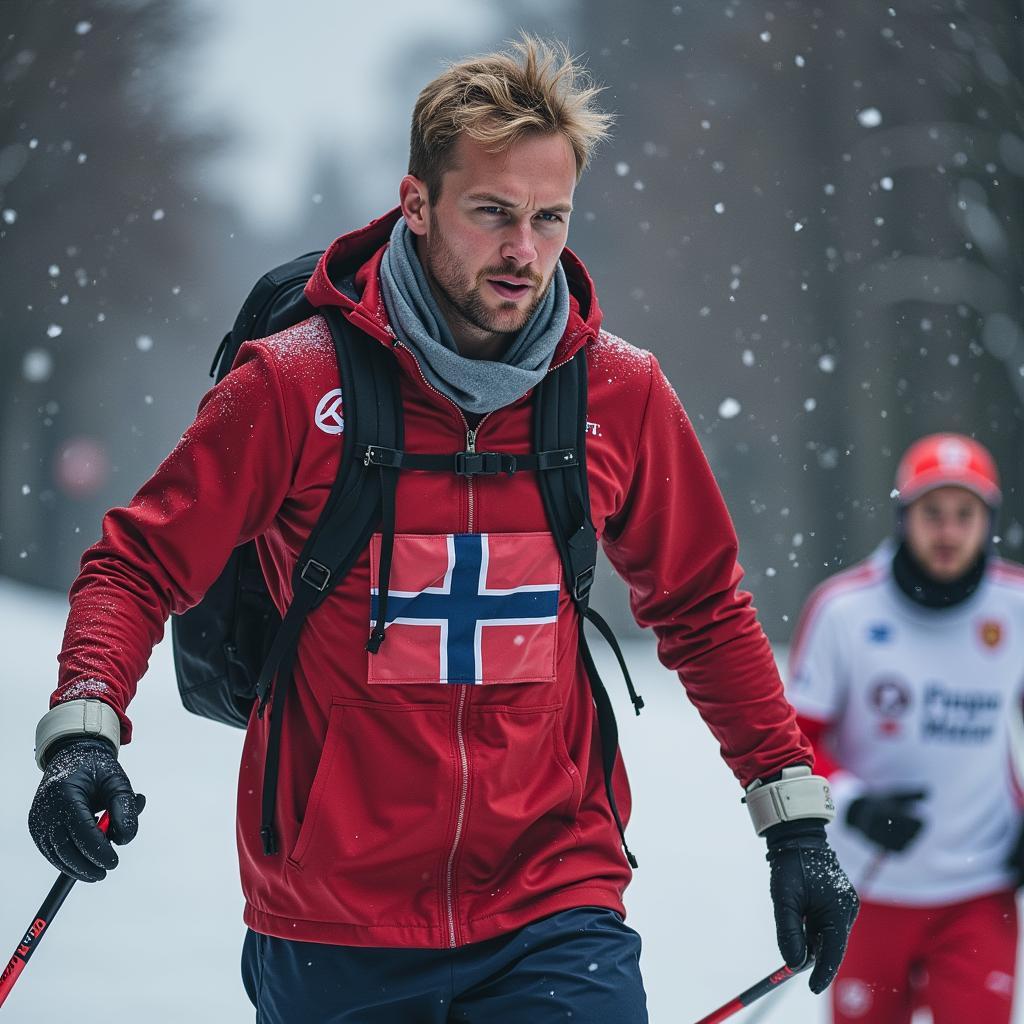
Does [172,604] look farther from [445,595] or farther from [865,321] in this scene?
[865,321]

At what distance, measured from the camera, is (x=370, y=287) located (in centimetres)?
220

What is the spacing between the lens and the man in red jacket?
2074 millimetres

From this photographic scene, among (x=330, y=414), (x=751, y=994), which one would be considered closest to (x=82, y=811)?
(x=330, y=414)

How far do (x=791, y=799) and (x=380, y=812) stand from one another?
2.17 ft

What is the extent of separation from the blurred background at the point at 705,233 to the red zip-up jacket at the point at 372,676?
9504mm

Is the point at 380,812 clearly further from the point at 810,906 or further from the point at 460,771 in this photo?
the point at 810,906

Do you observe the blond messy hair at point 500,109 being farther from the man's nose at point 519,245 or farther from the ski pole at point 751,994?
the ski pole at point 751,994

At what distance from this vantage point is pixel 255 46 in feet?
42.7

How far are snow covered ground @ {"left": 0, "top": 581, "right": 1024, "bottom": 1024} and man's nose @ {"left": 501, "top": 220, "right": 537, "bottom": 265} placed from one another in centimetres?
184

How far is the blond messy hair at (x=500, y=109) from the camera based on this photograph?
85.0 inches

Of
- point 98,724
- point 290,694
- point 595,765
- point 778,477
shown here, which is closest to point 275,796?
point 290,694

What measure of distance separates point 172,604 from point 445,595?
1.27 ft

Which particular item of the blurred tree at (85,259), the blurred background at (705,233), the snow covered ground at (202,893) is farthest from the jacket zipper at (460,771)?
the blurred tree at (85,259)

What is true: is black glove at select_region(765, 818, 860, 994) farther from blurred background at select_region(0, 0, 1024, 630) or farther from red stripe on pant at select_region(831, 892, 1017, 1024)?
blurred background at select_region(0, 0, 1024, 630)
